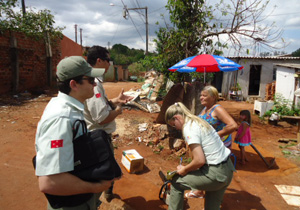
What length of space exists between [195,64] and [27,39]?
33.4 feet

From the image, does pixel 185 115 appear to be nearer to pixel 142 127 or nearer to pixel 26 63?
pixel 142 127

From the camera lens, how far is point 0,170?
3682 mm

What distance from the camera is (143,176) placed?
3.95 m

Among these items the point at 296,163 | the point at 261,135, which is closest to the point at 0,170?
the point at 296,163

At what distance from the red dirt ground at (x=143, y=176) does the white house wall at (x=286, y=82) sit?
3.85 metres

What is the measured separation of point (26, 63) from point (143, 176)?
33.6 feet

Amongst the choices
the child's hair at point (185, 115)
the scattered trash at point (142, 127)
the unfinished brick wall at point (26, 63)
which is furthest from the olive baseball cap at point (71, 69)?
the unfinished brick wall at point (26, 63)

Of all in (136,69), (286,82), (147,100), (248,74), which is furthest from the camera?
(136,69)

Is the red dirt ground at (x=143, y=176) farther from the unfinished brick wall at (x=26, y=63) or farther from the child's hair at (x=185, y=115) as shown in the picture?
the unfinished brick wall at (x=26, y=63)

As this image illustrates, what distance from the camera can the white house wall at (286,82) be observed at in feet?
Result: 30.6

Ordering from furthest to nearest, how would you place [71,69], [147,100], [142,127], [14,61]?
1. [147,100]
2. [14,61]
3. [142,127]
4. [71,69]

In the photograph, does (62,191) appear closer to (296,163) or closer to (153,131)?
(153,131)

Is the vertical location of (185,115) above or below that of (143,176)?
above

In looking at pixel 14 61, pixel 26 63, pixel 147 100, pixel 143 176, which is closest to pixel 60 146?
pixel 143 176
